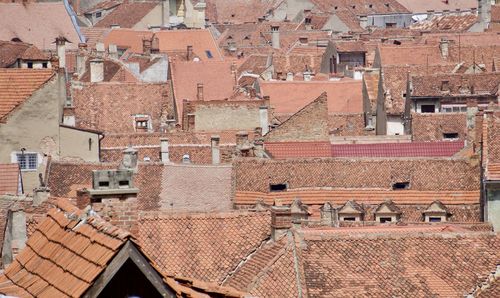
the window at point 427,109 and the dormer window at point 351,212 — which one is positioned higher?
the window at point 427,109

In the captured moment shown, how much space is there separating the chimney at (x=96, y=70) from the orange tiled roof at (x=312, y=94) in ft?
24.0

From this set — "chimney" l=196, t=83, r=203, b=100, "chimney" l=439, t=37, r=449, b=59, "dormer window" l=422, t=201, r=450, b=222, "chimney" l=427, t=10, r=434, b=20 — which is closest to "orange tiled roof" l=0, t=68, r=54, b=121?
"dormer window" l=422, t=201, r=450, b=222

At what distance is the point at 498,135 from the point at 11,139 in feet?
47.3

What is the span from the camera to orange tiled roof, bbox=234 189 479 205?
165ft

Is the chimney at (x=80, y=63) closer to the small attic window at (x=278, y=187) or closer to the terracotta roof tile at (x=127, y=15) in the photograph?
the small attic window at (x=278, y=187)

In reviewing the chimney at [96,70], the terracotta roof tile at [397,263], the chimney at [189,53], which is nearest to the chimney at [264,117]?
the chimney at [96,70]

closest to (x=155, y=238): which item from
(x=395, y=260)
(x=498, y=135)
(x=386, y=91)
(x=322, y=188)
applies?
(x=395, y=260)

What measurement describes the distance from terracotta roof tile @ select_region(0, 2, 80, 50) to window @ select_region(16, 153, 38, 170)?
5926cm

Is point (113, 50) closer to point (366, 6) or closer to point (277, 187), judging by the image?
point (277, 187)

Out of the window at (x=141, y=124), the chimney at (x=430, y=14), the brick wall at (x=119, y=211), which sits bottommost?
the window at (x=141, y=124)

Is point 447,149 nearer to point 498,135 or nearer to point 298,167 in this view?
point 298,167

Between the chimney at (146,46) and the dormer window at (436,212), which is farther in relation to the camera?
the chimney at (146,46)

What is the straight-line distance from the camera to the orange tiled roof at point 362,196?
50300 mm

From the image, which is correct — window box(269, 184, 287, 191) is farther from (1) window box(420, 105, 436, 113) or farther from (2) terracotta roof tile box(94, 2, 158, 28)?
(2) terracotta roof tile box(94, 2, 158, 28)
